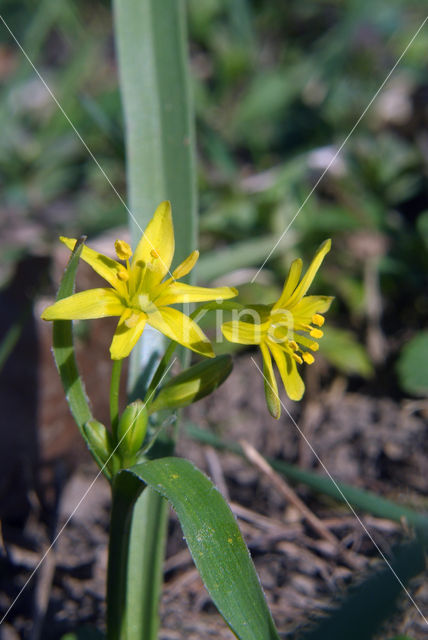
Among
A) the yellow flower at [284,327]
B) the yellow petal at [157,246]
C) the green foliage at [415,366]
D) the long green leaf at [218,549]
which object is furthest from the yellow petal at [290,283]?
the green foliage at [415,366]

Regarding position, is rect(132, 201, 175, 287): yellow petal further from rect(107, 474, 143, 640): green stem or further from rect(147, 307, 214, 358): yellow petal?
rect(107, 474, 143, 640): green stem

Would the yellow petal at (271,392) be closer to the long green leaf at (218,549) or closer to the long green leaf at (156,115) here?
the long green leaf at (218,549)

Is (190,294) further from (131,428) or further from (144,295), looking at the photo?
(131,428)

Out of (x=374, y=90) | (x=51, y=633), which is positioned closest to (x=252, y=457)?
(x=51, y=633)

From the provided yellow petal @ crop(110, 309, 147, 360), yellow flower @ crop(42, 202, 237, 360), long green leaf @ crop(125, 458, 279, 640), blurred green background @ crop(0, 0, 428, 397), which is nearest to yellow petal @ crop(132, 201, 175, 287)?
yellow flower @ crop(42, 202, 237, 360)

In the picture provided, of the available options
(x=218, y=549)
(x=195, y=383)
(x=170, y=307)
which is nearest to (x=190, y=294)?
(x=170, y=307)
